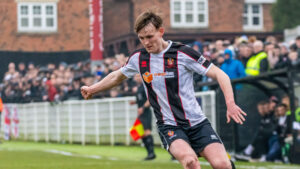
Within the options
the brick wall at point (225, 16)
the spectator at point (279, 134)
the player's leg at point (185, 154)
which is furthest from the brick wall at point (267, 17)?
the player's leg at point (185, 154)

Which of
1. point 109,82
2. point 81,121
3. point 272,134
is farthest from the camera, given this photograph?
point 81,121

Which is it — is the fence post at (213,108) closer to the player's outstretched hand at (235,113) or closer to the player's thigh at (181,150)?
the player's thigh at (181,150)

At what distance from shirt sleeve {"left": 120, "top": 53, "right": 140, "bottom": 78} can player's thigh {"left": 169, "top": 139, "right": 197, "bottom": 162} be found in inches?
36.7

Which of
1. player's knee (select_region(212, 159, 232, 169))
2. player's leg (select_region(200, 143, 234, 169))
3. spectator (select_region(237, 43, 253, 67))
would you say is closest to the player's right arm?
player's leg (select_region(200, 143, 234, 169))

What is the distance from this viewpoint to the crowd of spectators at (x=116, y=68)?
575 inches

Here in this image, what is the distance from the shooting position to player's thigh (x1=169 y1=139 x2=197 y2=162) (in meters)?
7.00

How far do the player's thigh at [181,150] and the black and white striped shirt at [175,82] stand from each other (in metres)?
0.24

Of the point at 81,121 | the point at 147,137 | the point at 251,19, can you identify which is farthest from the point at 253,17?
the point at 147,137

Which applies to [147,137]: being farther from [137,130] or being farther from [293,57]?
[293,57]

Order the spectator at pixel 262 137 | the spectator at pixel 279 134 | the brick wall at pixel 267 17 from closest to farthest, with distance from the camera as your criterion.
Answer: the spectator at pixel 279 134 → the spectator at pixel 262 137 → the brick wall at pixel 267 17

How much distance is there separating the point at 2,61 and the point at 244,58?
1527cm

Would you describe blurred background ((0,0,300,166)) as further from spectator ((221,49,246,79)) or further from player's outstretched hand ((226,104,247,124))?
player's outstretched hand ((226,104,247,124))

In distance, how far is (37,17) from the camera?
4509 centimetres

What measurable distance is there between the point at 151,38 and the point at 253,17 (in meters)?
40.7
